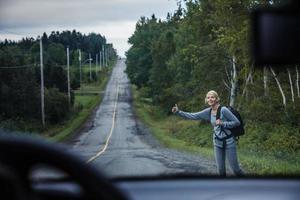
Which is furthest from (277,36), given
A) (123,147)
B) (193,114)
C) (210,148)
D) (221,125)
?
(123,147)

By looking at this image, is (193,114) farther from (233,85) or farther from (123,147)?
(233,85)

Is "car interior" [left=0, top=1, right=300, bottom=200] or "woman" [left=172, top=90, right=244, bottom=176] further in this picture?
"woman" [left=172, top=90, right=244, bottom=176]

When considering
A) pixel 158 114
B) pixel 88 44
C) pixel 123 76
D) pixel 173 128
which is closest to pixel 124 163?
pixel 88 44

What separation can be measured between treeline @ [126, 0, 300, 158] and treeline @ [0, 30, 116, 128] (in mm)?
4398

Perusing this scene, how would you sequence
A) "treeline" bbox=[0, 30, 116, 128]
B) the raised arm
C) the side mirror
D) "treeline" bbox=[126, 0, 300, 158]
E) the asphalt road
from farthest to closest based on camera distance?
"treeline" bbox=[126, 0, 300, 158] → the asphalt road → "treeline" bbox=[0, 30, 116, 128] → the raised arm → the side mirror

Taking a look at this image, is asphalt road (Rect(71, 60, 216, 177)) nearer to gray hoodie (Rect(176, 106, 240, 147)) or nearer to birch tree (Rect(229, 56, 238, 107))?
gray hoodie (Rect(176, 106, 240, 147))

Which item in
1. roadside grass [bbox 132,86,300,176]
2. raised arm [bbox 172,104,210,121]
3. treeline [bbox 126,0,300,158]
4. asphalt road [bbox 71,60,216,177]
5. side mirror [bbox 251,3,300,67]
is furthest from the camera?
treeline [bbox 126,0,300,158]

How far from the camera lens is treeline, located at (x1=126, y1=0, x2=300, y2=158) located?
110 ft

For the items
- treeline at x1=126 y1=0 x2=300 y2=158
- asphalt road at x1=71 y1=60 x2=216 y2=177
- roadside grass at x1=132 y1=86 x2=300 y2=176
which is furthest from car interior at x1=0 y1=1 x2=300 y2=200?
treeline at x1=126 y1=0 x2=300 y2=158

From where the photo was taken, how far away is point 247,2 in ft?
106

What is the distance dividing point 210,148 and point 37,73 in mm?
22432

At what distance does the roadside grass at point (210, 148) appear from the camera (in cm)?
1698

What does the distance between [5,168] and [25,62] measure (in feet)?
158

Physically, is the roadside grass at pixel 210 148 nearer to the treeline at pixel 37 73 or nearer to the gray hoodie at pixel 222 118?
the gray hoodie at pixel 222 118
